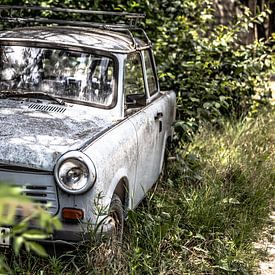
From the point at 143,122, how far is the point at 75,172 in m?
1.48

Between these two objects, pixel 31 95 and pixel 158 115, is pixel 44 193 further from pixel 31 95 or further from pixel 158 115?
pixel 158 115

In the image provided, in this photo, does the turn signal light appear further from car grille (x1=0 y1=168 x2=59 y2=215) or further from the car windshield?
the car windshield

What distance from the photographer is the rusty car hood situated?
3.46 m

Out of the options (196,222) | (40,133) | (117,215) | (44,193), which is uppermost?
(40,133)

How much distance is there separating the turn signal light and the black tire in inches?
13.9

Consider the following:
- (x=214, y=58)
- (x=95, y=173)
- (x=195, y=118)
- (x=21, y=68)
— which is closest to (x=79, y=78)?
(x=21, y=68)

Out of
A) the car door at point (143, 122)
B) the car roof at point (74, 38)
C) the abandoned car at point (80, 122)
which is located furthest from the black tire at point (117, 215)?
the car roof at point (74, 38)

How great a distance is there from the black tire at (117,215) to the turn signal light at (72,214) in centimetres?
35

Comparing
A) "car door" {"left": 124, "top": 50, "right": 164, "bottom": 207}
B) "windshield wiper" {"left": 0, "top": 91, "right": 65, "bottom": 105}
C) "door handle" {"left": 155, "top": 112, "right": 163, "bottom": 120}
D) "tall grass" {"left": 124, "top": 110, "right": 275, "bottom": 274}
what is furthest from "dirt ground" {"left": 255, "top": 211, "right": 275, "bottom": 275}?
"windshield wiper" {"left": 0, "top": 91, "right": 65, "bottom": 105}

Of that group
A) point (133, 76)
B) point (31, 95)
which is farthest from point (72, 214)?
point (133, 76)

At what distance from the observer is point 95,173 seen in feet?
11.3

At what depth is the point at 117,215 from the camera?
4.01 m

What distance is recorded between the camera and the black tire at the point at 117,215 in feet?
12.7

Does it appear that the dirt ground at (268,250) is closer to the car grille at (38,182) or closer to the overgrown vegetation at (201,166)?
the overgrown vegetation at (201,166)
